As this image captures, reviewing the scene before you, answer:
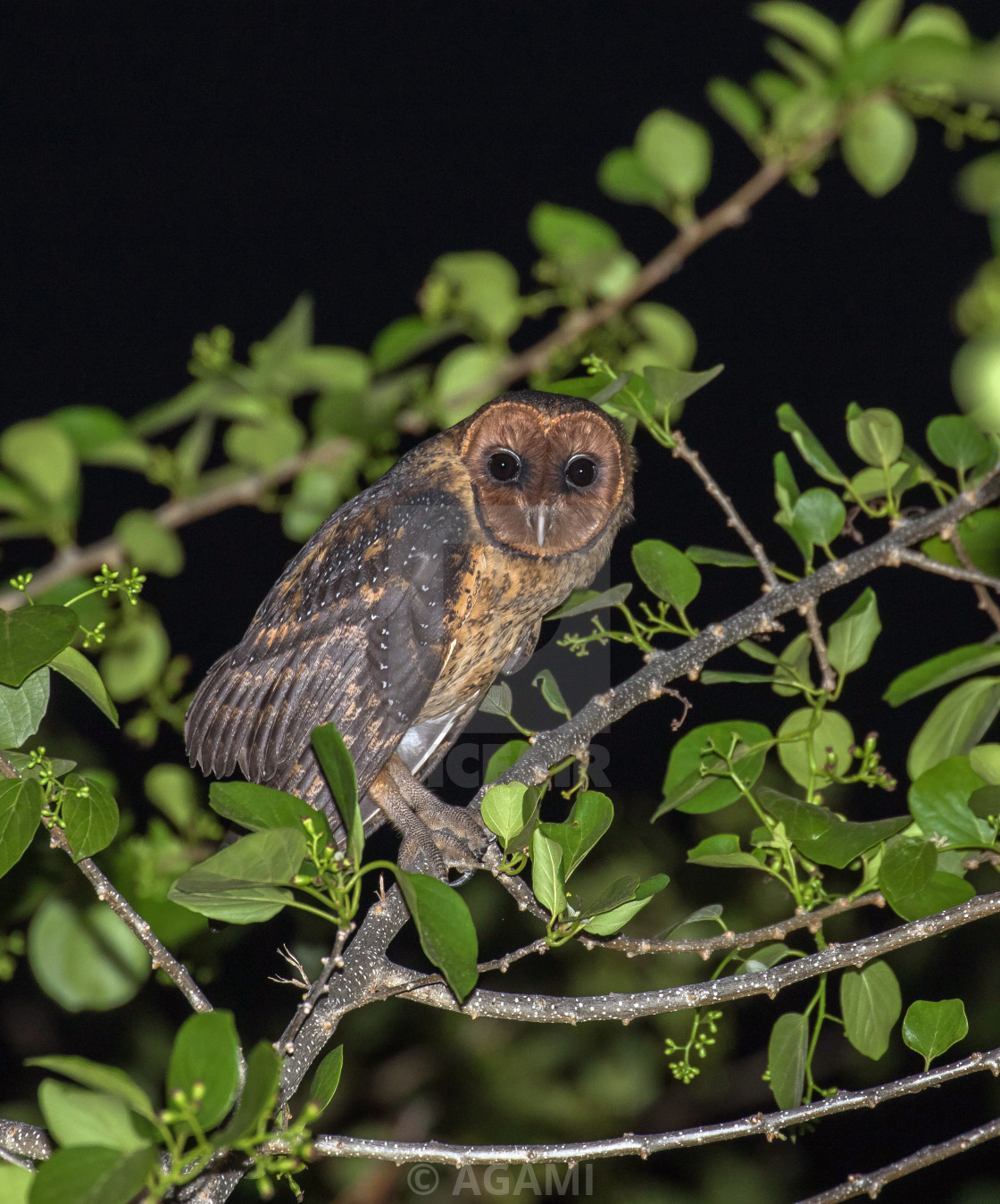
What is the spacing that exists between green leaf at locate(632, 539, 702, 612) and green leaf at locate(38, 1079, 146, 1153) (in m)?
0.60

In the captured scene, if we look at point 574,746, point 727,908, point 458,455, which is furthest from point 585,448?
point 727,908

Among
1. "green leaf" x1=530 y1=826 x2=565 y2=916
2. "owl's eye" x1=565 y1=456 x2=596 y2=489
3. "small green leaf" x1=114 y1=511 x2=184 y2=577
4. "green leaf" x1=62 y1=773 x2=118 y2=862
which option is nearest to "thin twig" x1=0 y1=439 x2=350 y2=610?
"small green leaf" x1=114 y1=511 x2=184 y2=577

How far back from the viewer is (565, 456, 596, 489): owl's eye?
113cm

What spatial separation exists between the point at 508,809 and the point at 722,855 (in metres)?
0.20

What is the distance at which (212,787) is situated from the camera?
63 centimetres

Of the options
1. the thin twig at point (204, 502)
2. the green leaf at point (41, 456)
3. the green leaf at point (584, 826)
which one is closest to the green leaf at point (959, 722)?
the green leaf at point (584, 826)

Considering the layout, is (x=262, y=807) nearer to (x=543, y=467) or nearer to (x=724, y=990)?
(x=724, y=990)

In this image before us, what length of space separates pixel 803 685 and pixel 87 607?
646 millimetres

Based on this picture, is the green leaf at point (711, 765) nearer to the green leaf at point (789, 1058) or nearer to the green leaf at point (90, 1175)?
the green leaf at point (789, 1058)

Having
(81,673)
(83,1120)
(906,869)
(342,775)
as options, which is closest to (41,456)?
(81,673)

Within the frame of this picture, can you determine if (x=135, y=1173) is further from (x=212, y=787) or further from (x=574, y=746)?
(x=574, y=746)

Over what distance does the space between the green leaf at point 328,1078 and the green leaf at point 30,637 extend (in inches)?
12.0

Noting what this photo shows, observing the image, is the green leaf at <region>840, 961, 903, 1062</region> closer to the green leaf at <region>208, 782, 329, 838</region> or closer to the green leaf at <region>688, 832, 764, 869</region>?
the green leaf at <region>688, 832, 764, 869</region>

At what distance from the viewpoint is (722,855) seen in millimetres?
854
